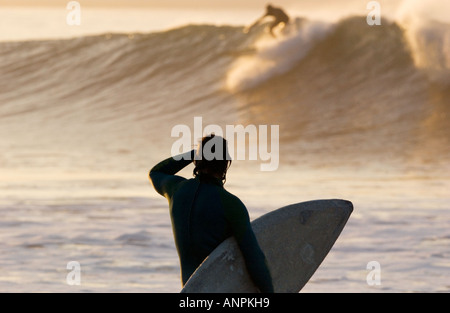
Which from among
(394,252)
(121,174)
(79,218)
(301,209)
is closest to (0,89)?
(121,174)

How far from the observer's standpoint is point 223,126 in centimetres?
1917

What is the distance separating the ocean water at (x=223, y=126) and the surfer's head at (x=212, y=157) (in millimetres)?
2647

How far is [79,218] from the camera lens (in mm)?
8281

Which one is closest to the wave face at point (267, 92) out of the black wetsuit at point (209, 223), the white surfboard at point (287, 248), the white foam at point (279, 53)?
the white foam at point (279, 53)

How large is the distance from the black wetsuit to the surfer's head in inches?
0.9

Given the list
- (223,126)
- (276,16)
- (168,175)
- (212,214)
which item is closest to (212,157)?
(212,214)

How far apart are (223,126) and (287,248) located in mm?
15928

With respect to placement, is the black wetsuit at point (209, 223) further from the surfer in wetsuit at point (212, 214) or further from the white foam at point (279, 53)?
the white foam at point (279, 53)

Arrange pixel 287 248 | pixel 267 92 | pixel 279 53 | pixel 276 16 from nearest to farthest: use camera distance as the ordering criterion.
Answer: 1. pixel 287 248
2. pixel 267 92
3. pixel 276 16
4. pixel 279 53

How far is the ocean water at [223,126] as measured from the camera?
6.39 m

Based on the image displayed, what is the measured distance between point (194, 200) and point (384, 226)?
5.04m

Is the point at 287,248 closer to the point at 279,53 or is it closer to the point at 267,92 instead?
the point at 267,92

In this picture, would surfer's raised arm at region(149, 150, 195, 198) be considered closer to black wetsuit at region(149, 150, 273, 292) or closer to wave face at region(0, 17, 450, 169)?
black wetsuit at region(149, 150, 273, 292)

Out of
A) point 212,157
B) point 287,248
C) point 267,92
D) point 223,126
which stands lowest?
point 287,248
